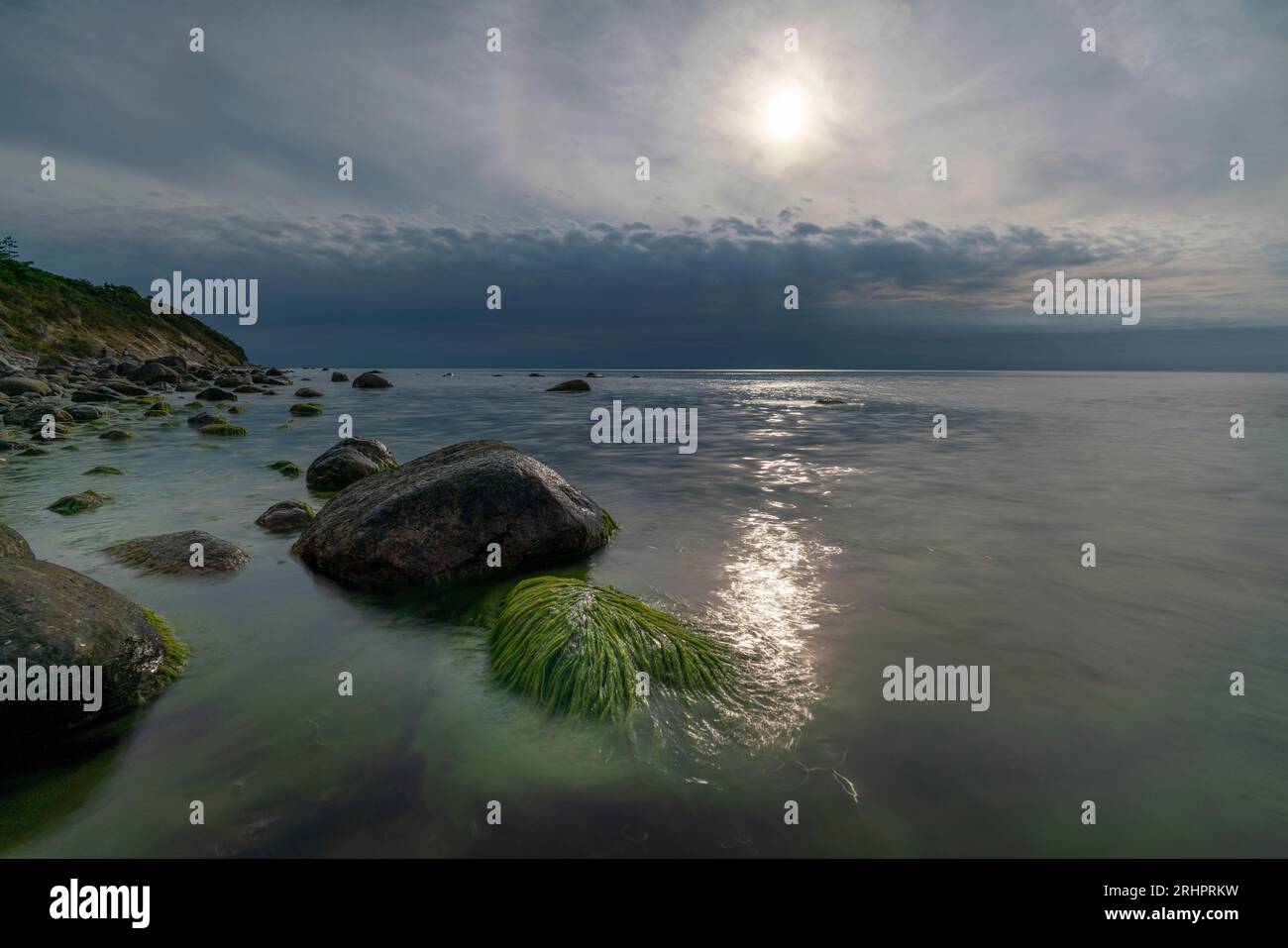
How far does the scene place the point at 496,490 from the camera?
6.67 meters

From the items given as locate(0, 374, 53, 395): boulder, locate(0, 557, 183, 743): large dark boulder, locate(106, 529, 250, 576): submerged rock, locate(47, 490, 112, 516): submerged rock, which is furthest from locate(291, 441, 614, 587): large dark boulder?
locate(0, 374, 53, 395): boulder

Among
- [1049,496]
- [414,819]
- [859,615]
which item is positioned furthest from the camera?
[1049,496]

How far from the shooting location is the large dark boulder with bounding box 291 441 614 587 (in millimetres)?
6137

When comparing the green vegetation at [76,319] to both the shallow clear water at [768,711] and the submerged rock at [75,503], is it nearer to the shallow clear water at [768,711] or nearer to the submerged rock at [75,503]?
the submerged rock at [75,503]

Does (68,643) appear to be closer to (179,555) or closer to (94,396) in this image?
(179,555)

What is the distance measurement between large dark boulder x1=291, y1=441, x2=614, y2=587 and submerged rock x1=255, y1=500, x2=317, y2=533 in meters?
1.09

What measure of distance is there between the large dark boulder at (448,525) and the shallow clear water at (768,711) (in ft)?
1.34

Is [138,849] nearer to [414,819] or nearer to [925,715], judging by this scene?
[414,819]

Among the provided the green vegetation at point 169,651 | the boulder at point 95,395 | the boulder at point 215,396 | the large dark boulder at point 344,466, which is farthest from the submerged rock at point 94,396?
the green vegetation at point 169,651

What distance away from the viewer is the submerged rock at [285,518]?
786 cm

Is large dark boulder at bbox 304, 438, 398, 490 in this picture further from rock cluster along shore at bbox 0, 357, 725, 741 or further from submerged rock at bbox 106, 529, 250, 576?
submerged rock at bbox 106, 529, 250, 576

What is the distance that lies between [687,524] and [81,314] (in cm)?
6322

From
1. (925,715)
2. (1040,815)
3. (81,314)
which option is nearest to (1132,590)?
(925,715)

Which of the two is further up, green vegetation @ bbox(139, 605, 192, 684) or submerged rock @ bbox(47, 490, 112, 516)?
submerged rock @ bbox(47, 490, 112, 516)
